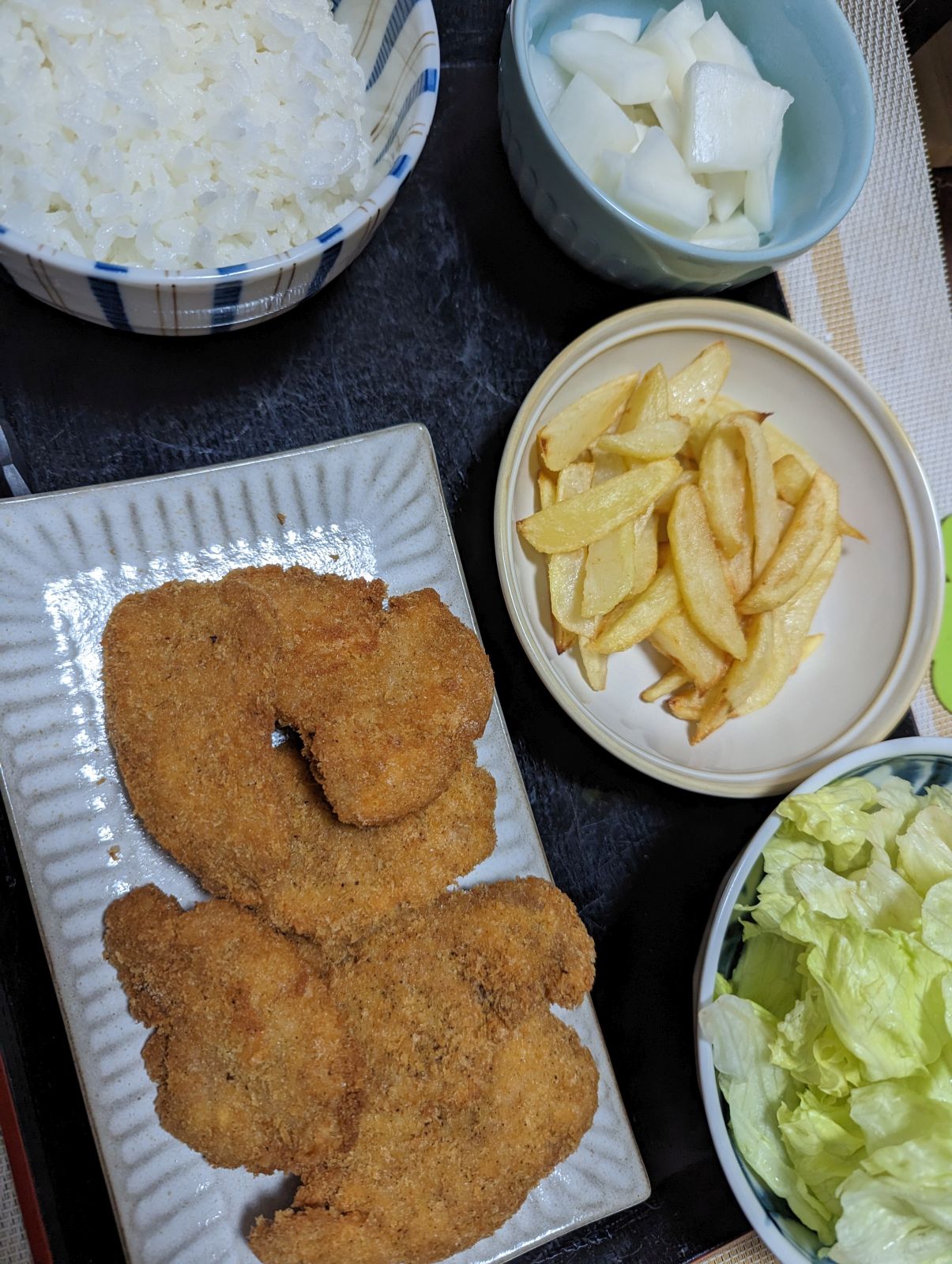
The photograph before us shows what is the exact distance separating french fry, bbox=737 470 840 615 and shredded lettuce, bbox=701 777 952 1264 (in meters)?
0.29

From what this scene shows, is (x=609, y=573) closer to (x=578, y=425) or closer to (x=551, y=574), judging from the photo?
(x=551, y=574)

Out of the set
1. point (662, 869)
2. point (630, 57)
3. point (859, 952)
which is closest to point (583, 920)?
point (662, 869)

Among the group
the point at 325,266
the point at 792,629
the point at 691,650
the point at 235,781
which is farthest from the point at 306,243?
the point at 792,629

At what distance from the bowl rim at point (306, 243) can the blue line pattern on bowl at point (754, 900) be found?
A: 98cm

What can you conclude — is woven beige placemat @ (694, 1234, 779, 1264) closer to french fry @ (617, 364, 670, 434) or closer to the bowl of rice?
french fry @ (617, 364, 670, 434)

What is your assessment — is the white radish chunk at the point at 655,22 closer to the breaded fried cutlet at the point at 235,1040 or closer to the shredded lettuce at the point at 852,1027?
the shredded lettuce at the point at 852,1027

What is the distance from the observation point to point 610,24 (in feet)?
4.83

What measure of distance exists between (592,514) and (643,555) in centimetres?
12

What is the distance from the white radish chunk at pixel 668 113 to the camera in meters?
1.43

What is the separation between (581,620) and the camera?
1.44 meters

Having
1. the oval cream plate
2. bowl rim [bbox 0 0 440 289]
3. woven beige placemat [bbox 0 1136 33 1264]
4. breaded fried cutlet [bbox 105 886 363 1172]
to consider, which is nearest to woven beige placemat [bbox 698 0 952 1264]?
the oval cream plate

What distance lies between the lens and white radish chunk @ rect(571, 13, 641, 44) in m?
1.47

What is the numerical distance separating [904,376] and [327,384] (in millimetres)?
994

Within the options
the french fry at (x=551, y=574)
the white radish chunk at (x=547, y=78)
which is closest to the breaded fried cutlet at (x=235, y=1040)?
the french fry at (x=551, y=574)
